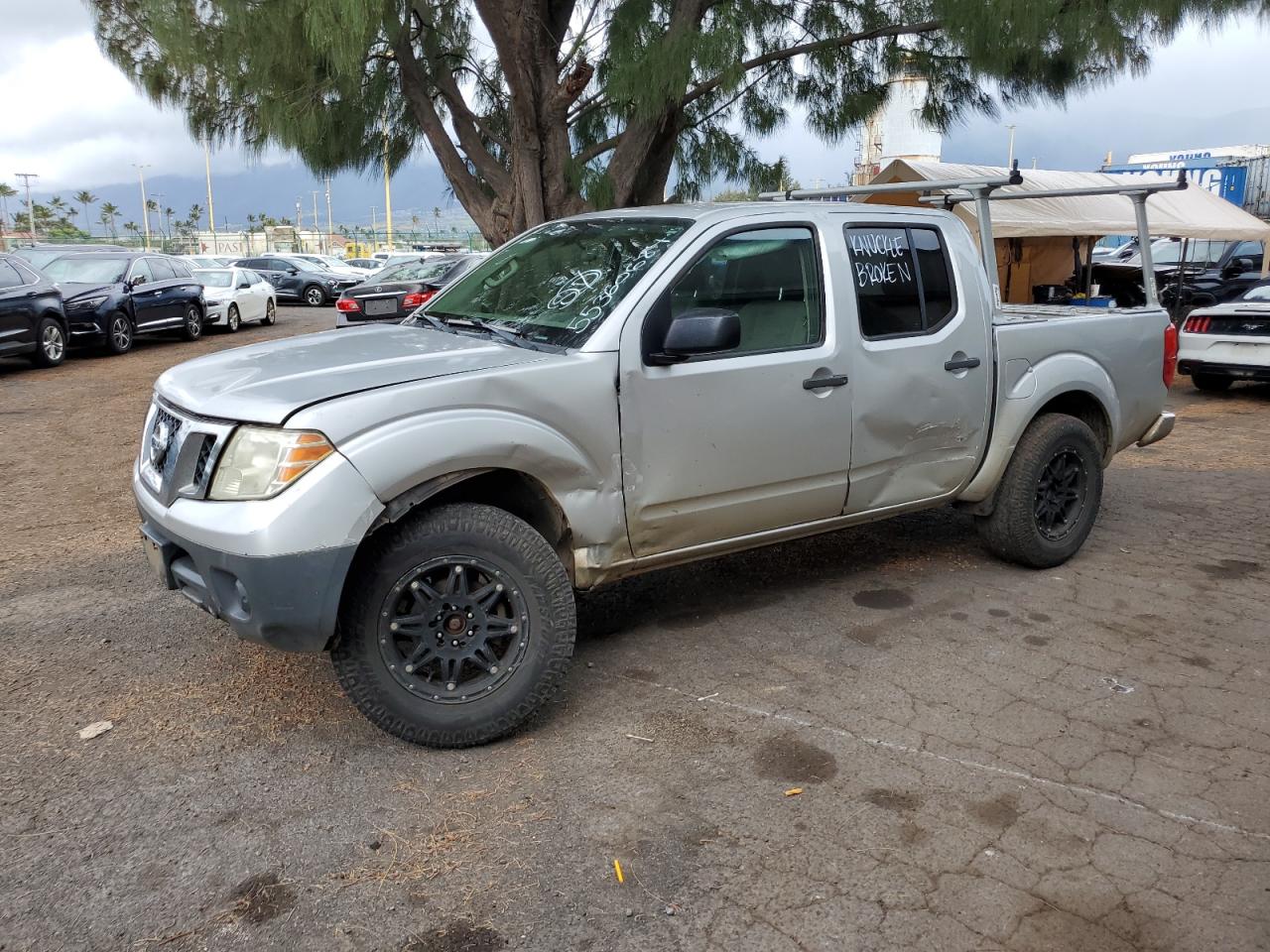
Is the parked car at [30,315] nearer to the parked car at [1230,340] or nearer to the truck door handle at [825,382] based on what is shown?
the truck door handle at [825,382]

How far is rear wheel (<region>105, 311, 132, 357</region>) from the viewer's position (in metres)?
15.4

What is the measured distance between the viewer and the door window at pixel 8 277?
13.2 meters

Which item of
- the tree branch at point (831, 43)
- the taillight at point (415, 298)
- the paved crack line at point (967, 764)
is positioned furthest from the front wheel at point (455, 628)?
the taillight at point (415, 298)

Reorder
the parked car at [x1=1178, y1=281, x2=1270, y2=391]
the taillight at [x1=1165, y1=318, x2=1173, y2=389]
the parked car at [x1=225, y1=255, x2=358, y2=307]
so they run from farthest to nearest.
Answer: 1. the parked car at [x1=225, y1=255, x2=358, y2=307]
2. the parked car at [x1=1178, y1=281, x2=1270, y2=391]
3. the taillight at [x1=1165, y1=318, x2=1173, y2=389]

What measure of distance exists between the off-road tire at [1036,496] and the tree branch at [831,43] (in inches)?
187

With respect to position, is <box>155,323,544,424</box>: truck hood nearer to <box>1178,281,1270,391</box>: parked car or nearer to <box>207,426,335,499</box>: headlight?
<box>207,426,335,499</box>: headlight

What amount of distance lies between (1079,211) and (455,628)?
14.7 m

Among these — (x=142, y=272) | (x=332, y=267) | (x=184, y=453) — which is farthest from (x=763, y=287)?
(x=332, y=267)

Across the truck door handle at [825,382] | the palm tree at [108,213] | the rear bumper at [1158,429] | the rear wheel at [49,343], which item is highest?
the palm tree at [108,213]

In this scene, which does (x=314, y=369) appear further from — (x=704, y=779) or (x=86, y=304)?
(x=86, y=304)

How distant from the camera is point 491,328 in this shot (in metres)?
4.25

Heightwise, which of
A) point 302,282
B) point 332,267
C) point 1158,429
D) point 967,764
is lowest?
point 967,764

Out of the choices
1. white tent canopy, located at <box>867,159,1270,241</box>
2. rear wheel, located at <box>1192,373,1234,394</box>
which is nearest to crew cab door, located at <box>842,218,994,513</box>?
rear wheel, located at <box>1192,373,1234,394</box>

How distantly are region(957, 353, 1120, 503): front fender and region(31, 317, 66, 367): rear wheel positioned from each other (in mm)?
12802
